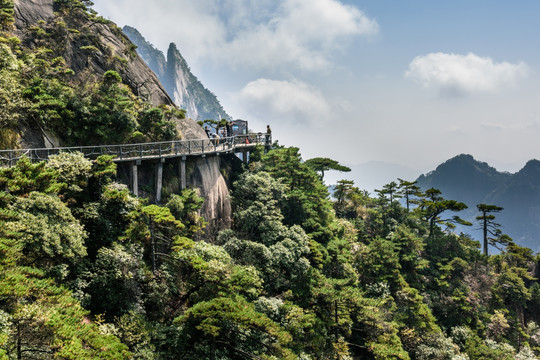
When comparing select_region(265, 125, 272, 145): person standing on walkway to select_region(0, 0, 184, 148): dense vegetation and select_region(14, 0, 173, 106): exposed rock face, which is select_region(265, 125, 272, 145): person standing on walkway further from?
select_region(0, 0, 184, 148): dense vegetation

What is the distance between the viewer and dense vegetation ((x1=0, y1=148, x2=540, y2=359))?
32.1 feet

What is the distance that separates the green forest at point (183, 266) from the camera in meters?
10.3

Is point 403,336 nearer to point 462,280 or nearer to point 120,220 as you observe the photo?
point 462,280

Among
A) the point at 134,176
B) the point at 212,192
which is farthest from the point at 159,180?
the point at 212,192

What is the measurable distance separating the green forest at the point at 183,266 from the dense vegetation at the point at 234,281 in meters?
0.09

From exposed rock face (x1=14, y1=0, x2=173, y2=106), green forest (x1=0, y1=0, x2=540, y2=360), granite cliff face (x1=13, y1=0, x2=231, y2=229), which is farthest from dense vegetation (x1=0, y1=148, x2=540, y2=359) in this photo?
exposed rock face (x1=14, y1=0, x2=173, y2=106)

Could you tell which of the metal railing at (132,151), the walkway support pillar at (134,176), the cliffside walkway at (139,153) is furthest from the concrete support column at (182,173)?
the walkway support pillar at (134,176)

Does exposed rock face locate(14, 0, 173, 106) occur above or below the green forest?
above

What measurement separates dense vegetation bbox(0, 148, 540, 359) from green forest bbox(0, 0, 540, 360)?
88 mm

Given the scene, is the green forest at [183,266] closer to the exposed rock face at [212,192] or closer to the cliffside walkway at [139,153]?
Result: the exposed rock face at [212,192]

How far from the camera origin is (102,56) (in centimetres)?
2541

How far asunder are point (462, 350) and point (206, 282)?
2533 centimetres

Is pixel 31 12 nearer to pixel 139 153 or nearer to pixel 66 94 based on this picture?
pixel 66 94

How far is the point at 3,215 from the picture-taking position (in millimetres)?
9844
